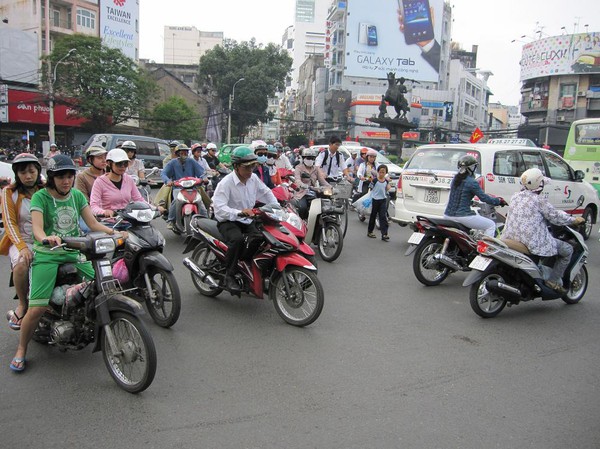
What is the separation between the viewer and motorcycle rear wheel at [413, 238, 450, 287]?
6816 millimetres

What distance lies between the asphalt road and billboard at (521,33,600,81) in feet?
215

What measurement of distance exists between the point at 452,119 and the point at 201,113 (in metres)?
33.9

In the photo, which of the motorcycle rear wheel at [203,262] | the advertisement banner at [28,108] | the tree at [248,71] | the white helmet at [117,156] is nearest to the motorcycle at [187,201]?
the motorcycle rear wheel at [203,262]

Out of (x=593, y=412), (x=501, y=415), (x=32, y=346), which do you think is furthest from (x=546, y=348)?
(x=32, y=346)

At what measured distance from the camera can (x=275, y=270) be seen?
207 inches

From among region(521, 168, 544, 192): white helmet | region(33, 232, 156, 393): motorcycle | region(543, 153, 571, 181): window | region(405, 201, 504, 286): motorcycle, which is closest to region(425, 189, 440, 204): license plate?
region(405, 201, 504, 286): motorcycle

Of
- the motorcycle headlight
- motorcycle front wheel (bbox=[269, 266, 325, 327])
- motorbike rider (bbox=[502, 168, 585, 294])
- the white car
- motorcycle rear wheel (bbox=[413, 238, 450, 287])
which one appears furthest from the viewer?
the white car

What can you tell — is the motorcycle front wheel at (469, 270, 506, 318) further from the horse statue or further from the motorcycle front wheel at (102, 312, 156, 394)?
the horse statue

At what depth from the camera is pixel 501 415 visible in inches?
137

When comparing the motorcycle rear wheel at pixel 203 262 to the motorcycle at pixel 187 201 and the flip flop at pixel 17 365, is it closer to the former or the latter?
the flip flop at pixel 17 365

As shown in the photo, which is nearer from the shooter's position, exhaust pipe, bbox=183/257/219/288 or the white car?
exhaust pipe, bbox=183/257/219/288

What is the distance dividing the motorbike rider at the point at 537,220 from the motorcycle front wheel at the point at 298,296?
2327 mm

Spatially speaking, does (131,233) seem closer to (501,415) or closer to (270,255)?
(270,255)

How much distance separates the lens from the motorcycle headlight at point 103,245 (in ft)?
11.9
